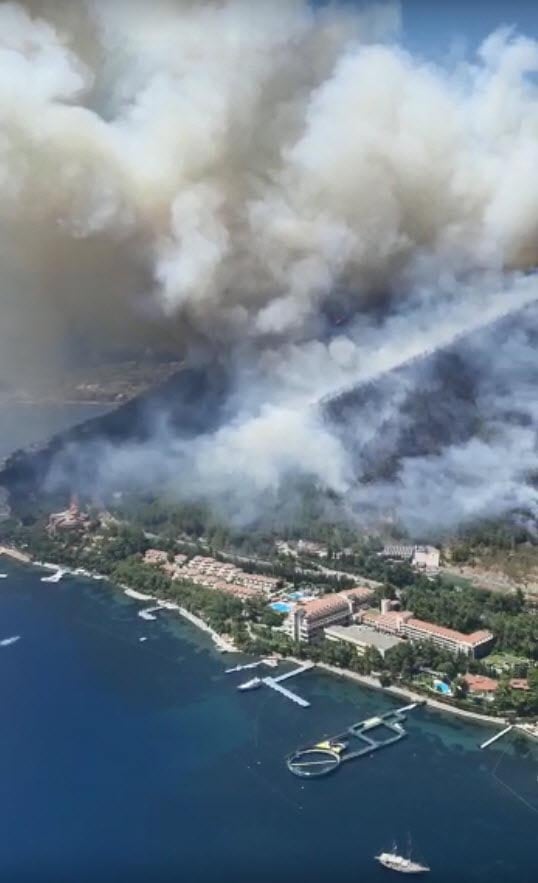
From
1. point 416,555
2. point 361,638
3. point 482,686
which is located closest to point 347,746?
point 482,686

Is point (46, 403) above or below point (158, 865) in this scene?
above

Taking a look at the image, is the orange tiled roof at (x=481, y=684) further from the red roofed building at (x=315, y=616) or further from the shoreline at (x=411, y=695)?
→ the red roofed building at (x=315, y=616)

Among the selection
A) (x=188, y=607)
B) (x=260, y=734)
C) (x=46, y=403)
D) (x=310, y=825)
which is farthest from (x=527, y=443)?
(x=46, y=403)

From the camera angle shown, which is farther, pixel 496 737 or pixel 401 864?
pixel 496 737

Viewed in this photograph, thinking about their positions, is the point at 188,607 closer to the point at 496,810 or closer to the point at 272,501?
the point at 272,501

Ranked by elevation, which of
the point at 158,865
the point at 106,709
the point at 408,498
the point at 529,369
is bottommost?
the point at 158,865

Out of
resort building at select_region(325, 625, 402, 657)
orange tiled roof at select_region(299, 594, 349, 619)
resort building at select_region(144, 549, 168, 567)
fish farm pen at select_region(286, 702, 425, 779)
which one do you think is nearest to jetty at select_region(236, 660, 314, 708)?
resort building at select_region(325, 625, 402, 657)

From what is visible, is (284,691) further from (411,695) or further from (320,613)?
(320,613)
